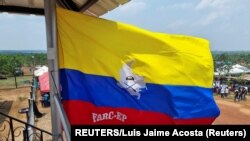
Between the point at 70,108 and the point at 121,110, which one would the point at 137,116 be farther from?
the point at 70,108

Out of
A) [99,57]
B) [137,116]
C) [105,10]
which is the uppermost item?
[105,10]

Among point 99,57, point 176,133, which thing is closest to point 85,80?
point 99,57

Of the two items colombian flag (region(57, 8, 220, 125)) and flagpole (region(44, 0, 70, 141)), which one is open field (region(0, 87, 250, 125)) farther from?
flagpole (region(44, 0, 70, 141))

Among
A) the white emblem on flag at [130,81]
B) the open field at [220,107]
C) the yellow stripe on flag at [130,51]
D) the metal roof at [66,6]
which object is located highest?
the metal roof at [66,6]

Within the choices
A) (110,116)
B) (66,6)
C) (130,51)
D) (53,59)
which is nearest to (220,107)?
(66,6)

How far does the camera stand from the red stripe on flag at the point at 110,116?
3.67 m

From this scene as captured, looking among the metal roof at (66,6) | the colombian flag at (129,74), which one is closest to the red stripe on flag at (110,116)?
the colombian flag at (129,74)

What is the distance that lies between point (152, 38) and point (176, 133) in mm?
1893

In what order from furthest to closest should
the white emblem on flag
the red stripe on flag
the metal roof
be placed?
1. the metal roof
2. the white emblem on flag
3. the red stripe on flag

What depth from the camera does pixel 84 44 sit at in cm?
381

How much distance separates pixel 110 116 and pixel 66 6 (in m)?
1.91

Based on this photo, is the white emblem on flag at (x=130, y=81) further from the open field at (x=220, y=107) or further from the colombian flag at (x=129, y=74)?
the open field at (x=220, y=107)

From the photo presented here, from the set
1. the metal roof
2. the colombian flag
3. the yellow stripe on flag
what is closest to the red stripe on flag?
the colombian flag

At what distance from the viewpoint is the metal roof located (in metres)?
4.24
